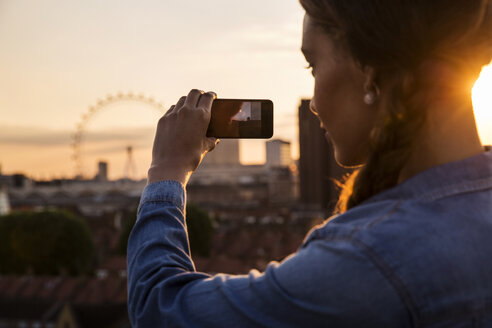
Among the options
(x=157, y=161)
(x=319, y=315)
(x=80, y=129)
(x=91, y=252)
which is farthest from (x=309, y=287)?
(x=80, y=129)

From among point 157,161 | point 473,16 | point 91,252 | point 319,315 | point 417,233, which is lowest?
point 91,252

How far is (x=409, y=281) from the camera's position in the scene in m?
0.91

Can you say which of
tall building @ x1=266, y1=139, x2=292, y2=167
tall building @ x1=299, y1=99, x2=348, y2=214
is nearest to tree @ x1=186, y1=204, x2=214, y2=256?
tall building @ x1=299, y1=99, x2=348, y2=214

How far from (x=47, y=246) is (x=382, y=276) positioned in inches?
1559

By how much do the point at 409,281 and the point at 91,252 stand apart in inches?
1576

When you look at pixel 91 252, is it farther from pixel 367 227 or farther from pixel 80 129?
pixel 80 129

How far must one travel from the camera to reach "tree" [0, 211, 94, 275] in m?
36.9

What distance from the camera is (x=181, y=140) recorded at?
1357mm

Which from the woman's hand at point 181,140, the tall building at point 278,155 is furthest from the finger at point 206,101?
the tall building at point 278,155

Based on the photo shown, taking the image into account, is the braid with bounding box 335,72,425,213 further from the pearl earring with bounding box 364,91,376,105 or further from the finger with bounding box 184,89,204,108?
the finger with bounding box 184,89,204,108

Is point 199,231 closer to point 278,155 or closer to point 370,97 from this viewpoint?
point 370,97

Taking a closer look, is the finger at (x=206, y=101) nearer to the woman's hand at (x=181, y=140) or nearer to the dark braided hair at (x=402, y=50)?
the woman's hand at (x=181, y=140)

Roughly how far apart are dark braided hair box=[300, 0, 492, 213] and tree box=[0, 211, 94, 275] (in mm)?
38072

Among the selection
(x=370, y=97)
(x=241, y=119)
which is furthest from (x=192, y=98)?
(x=370, y=97)
